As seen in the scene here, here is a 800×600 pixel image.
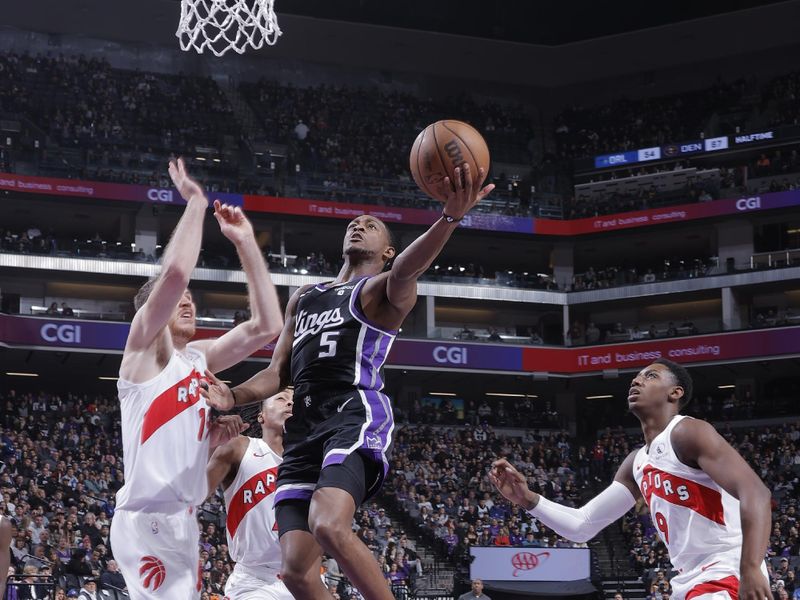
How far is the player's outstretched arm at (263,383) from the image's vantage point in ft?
17.7

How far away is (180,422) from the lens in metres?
5.74

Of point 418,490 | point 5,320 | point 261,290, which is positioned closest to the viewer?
point 261,290

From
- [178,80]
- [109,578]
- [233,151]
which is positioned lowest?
[109,578]

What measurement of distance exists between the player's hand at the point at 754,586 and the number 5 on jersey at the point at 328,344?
2231mm

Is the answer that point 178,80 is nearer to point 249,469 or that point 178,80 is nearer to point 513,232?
point 513,232

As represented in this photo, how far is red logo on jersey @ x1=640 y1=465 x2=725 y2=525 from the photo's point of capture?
591 centimetres

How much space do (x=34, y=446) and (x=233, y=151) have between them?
52.1 ft

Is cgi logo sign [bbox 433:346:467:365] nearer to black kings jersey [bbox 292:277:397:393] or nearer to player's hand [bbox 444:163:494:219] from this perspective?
black kings jersey [bbox 292:277:397:393]

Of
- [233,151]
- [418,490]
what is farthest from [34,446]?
[233,151]

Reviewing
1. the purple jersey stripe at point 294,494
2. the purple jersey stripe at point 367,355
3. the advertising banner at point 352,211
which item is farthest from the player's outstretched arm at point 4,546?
the advertising banner at point 352,211

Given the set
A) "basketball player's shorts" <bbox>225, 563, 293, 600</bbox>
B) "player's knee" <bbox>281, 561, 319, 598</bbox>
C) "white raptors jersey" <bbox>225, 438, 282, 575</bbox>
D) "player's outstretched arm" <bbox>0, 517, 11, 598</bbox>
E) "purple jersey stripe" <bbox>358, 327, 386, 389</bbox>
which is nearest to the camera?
"player's knee" <bbox>281, 561, 319, 598</bbox>

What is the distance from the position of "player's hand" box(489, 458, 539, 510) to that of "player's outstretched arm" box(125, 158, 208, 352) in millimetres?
2179

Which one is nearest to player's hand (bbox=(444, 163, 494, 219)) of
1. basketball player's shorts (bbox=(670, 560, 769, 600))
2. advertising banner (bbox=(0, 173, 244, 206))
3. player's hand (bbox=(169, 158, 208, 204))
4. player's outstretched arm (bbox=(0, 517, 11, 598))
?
player's hand (bbox=(169, 158, 208, 204))

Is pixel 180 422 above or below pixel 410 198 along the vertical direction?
below
